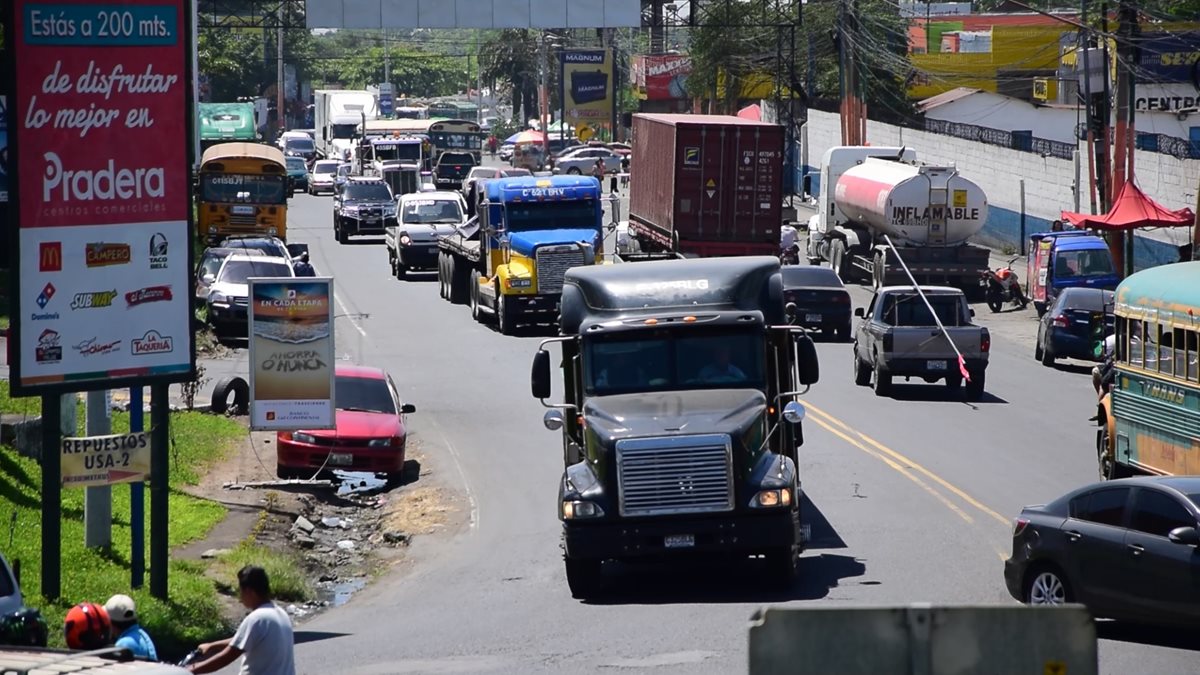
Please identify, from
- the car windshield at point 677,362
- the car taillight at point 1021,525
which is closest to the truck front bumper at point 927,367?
the car windshield at point 677,362

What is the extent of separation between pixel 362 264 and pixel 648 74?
55677 millimetres

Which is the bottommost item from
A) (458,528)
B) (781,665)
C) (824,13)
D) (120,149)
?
(458,528)

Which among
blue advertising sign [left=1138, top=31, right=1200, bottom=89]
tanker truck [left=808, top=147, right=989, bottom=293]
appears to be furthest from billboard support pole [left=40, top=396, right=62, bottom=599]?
blue advertising sign [left=1138, top=31, right=1200, bottom=89]

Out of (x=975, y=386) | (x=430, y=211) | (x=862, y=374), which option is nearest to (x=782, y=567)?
(x=975, y=386)

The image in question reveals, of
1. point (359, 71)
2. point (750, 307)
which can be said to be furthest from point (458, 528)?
point (359, 71)

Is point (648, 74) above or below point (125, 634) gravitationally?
above

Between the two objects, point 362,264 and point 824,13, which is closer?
point 362,264

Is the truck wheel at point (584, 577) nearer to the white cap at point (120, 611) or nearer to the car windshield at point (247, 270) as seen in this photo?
the white cap at point (120, 611)

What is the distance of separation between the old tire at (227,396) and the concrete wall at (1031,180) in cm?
2535

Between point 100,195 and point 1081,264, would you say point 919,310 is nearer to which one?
point 1081,264

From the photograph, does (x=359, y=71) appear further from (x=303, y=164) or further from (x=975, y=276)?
(x=975, y=276)

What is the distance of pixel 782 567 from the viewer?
1565 centimetres

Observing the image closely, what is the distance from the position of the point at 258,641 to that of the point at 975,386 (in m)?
21.6

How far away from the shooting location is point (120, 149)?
15156mm
